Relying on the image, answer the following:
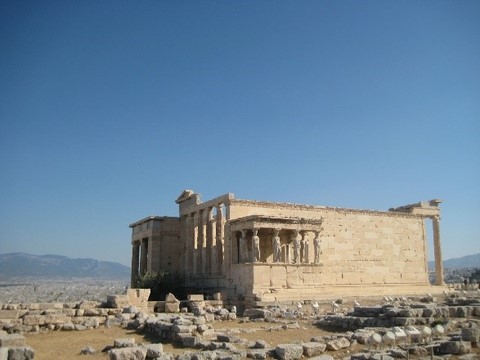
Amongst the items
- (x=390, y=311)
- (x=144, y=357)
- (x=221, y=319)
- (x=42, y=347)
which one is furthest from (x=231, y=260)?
(x=144, y=357)

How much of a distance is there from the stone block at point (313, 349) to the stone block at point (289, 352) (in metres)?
0.19

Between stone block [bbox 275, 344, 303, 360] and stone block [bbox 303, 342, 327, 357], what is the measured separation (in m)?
0.19

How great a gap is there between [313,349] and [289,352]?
753mm

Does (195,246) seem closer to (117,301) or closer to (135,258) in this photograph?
(135,258)

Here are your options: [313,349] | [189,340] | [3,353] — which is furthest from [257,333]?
[3,353]

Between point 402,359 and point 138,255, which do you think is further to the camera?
point 138,255

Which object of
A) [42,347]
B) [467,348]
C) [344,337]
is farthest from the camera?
[42,347]

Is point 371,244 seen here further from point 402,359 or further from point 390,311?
point 402,359

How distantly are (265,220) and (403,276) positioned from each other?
45.9ft

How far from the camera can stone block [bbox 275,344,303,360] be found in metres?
10.1

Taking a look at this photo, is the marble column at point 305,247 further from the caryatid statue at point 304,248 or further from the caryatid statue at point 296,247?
the caryatid statue at point 296,247

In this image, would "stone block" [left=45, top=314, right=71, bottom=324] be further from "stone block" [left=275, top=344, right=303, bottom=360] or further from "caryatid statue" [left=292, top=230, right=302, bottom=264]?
"caryatid statue" [left=292, top=230, right=302, bottom=264]

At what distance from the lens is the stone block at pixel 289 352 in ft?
33.2

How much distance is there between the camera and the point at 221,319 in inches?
730
